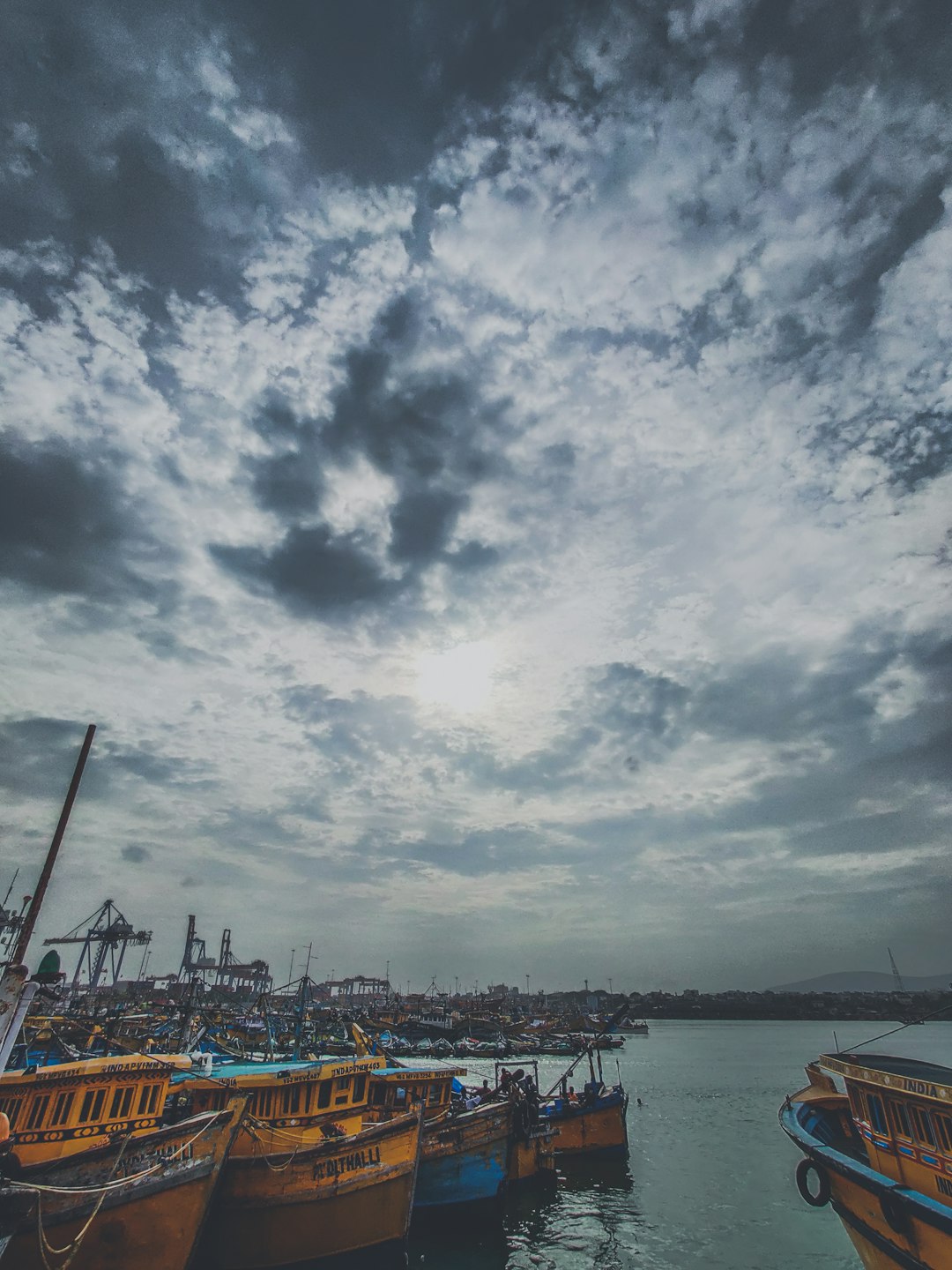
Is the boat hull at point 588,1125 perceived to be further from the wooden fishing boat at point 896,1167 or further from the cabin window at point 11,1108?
the cabin window at point 11,1108

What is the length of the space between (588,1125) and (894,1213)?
21.5m

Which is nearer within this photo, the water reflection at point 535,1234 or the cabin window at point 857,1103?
the cabin window at point 857,1103

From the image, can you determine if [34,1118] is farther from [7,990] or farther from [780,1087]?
[780,1087]

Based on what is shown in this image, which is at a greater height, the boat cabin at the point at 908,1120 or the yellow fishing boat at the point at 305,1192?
the boat cabin at the point at 908,1120

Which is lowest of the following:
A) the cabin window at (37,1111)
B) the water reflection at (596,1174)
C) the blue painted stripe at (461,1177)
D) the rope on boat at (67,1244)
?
the water reflection at (596,1174)

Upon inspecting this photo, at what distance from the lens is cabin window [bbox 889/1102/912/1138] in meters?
13.0

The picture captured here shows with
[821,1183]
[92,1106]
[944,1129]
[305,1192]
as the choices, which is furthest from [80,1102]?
[944,1129]

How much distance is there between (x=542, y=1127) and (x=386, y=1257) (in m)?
11.5

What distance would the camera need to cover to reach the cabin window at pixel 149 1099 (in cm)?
1575

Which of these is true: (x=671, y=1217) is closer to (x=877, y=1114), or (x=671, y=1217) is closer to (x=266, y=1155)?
(x=877, y=1114)

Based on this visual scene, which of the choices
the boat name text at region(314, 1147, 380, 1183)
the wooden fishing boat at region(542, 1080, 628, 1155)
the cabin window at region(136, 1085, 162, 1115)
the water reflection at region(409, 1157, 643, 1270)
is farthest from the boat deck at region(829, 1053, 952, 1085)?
the cabin window at region(136, 1085, 162, 1115)

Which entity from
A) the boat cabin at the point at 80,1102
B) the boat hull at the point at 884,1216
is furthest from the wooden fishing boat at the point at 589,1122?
the boat cabin at the point at 80,1102

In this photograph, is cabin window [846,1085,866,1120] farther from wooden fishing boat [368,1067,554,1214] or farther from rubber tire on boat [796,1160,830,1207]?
wooden fishing boat [368,1067,554,1214]

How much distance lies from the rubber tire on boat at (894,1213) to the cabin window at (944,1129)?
1365mm
